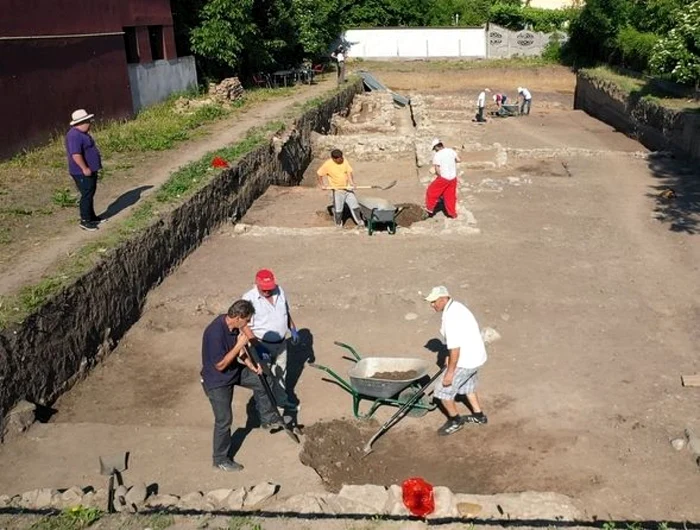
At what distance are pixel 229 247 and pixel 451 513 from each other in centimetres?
745

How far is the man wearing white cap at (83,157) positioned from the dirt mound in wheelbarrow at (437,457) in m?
5.02

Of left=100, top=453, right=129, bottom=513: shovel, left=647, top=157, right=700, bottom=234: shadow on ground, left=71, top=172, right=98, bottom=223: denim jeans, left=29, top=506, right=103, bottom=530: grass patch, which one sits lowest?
left=647, top=157, right=700, bottom=234: shadow on ground

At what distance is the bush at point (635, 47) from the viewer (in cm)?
2902

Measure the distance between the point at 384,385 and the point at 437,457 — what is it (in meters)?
0.84

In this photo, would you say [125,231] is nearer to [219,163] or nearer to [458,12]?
[219,163]

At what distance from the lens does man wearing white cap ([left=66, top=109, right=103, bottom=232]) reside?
9219 mm

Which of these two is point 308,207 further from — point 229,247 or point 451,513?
point 451,513

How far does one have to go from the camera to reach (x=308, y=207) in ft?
47.3

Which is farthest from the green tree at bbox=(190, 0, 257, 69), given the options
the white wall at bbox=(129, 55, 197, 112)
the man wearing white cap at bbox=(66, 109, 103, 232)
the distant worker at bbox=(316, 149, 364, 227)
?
the man wearing white cap at bbox=(66, 109, 103, 232)

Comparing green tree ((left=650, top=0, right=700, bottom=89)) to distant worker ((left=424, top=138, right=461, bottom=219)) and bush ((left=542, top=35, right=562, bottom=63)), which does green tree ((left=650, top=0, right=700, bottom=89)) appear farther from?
bush ((left=542, top=35, right=562, bottom=63))

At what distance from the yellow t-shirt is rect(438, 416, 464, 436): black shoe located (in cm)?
646

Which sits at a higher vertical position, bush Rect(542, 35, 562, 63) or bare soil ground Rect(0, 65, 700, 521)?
bush Rect(542, 35, 562, 63)

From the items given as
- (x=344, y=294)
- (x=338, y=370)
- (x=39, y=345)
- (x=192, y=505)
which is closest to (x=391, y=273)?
(x=344, y=294)

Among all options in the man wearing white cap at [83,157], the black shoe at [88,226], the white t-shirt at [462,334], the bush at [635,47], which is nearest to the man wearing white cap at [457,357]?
the white t-shirt at [462,334]
